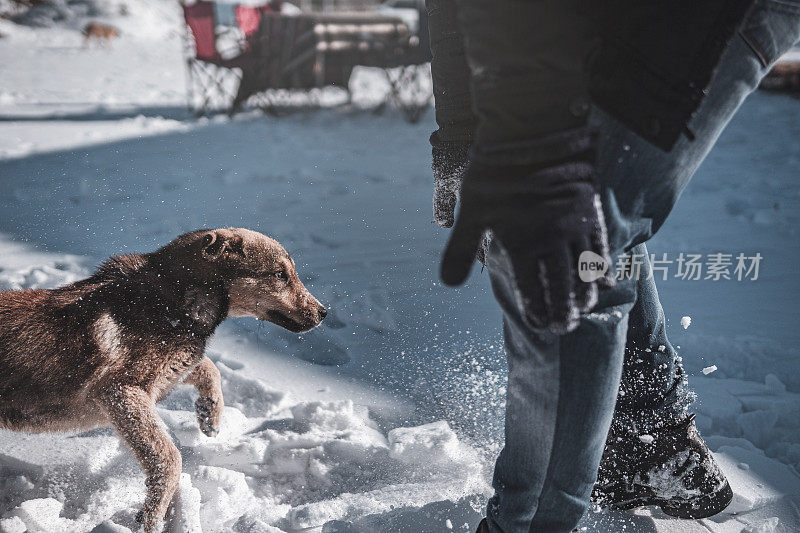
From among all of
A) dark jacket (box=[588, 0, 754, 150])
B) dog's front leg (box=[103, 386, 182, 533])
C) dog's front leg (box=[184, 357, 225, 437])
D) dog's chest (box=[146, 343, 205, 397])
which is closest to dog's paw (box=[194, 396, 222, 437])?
dog's front leg (box=[184, 357, 225, 437])

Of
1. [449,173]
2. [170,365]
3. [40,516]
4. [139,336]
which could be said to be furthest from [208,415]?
[449,173]

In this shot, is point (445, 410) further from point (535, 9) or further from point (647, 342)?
point (535, 9)

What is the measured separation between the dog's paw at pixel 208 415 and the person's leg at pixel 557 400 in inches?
Answer: 44.1

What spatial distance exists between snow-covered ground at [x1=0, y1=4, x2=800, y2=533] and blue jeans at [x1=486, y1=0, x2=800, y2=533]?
0.48 metres

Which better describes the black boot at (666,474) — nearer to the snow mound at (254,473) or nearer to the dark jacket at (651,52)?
the snow mound at (254,473)

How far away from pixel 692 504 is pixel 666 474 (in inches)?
5.2

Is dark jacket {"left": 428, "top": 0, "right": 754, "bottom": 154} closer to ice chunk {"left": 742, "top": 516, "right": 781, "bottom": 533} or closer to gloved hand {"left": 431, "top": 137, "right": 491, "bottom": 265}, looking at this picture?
gloved hand {"left": 431, "top": 137, "right": 491, "bottom": 265}

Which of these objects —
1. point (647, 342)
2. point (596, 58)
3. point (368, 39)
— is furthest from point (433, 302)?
point (368, 39)

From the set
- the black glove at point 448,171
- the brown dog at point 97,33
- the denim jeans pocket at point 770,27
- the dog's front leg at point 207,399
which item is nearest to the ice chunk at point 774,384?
the black glove at point 448,171

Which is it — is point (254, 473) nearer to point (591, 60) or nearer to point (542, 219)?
point (542, 219)

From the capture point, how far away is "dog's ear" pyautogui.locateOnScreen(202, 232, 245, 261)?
191 centimetres

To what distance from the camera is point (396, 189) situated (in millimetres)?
5223

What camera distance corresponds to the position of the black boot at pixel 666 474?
1.63 metres

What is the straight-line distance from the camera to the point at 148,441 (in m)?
1.69
